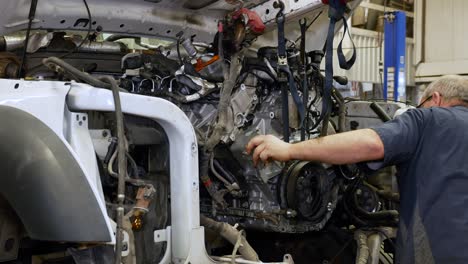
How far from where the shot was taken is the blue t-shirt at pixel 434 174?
2.15 m

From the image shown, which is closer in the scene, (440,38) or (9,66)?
(9,66)

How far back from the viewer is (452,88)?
7.93ft

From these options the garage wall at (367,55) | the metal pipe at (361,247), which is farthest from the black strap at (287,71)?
the garage wall at (367,55)

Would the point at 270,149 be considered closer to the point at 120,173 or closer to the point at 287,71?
the point at 287,71

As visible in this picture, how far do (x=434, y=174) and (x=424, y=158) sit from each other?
3.1 inches

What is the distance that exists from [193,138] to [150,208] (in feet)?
1.05

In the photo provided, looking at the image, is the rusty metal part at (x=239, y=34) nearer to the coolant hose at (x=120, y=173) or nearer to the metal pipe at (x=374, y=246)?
the coolant hose at (x=120, y=173)

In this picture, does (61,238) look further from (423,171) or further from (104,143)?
(423,171)

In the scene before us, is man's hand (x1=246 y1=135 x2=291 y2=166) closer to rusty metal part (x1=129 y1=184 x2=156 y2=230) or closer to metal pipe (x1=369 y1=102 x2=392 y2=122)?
rusty metal part (x1=129 y1=184 x2=156 y2=230)

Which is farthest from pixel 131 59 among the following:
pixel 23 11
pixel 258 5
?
pixel 258 5

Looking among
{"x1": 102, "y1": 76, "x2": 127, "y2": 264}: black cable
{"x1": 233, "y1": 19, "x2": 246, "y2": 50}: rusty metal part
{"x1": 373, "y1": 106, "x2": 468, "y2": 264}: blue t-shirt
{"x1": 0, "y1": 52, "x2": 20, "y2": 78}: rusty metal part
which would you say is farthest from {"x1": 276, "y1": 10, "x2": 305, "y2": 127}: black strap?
{"x1": 0, "y1": 52, "x2": 20, "y2": 78}: rusty metal part

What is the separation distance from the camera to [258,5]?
3.04 metres

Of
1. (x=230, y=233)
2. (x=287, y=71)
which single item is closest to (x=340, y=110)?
(x=287, y=71)

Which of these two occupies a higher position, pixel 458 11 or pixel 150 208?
pixel 458 11
